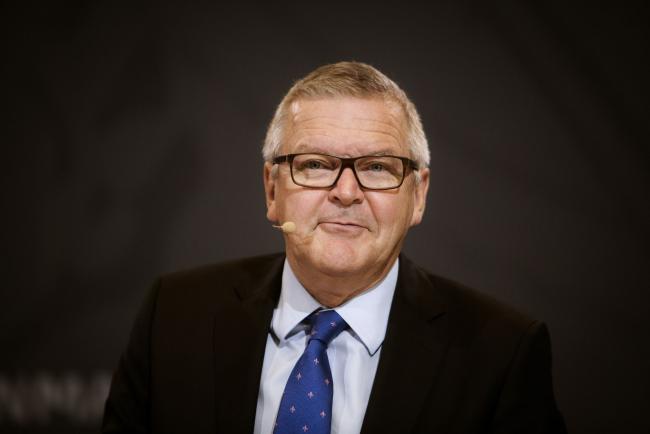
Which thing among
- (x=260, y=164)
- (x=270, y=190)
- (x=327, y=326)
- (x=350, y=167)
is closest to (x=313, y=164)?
(x=350, y=167)

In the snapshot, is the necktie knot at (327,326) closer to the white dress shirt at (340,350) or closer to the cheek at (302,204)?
the white dress shirt at (340,350)

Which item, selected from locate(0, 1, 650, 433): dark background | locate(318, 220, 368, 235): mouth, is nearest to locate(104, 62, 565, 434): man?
locate(318, 220, 368, 235): mouth

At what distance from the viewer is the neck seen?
1.65m

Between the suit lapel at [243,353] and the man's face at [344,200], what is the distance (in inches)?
8.6

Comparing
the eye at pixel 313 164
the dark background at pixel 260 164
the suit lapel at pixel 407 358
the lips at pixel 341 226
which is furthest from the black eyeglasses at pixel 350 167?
the dark background at pixel 260 164

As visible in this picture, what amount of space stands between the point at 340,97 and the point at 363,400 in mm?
825

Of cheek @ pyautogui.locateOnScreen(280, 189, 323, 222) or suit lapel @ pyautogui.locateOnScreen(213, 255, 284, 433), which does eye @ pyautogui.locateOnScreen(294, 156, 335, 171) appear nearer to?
cheek @ pyautogui.locateOnScreen(280, 189, 323, 222)

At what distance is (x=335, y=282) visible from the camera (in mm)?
1655

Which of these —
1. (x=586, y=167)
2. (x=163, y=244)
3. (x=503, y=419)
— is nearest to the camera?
(x=503, y=419)

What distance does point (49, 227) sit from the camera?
2434mm

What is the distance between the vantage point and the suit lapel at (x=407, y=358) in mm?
1517

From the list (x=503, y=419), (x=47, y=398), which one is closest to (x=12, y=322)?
(x=47, y=398)

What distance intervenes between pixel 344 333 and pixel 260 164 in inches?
37.9

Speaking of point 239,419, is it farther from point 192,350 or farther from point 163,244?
point 163,244
